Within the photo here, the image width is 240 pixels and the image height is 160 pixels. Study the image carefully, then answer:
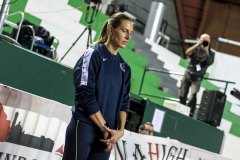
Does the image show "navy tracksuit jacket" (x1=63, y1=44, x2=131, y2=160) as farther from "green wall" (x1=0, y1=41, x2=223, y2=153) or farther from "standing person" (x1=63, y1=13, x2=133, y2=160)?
"green wall" (x1=0, y1=41, x2=223, y2=153)

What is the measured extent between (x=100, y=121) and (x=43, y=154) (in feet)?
5.83

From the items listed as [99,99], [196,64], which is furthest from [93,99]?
[196,64]

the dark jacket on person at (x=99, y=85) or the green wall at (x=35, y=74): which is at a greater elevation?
the green wall at (x=35, y=74)

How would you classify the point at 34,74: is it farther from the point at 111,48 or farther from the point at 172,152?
the point at 111,48

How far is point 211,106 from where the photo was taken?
8.31 m

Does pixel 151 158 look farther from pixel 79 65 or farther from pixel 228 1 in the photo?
pixel 228 1

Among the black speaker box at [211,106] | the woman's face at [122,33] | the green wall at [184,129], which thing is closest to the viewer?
the woman's face at [122,33]

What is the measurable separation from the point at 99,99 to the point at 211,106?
594 centimetres

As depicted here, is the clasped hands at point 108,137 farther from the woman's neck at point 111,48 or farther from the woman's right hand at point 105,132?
the woman's neck at point 111,48

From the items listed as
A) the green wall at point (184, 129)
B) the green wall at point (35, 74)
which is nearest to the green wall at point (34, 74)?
the green wall at point (35, 74)

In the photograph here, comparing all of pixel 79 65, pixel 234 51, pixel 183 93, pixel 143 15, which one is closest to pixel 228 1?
pixel 234 51

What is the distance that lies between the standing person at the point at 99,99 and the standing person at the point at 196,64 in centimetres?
522

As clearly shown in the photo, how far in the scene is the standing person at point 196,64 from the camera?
784cm

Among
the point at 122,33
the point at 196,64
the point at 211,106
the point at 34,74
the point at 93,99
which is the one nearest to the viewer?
the point at 93,99
